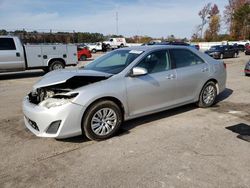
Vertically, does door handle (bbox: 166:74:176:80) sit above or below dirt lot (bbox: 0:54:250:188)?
above

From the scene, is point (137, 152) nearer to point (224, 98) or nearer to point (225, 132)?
point (225, 132)

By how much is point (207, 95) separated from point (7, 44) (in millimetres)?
9378

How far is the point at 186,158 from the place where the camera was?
141 inches

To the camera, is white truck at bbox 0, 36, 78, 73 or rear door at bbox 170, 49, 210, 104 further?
white truck at bbox 0, 36, 78, 73

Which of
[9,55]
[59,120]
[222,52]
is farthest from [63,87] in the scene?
[222,52]

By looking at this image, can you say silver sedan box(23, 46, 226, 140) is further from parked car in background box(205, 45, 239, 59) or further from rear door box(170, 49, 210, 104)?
parked car in background box(205, 45, 239, 59)

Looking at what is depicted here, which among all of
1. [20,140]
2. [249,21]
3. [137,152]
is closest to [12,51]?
[20,140]

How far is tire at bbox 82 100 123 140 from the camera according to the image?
4.04 m

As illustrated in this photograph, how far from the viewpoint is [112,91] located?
4.20 meters

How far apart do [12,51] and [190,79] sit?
29.7 ft

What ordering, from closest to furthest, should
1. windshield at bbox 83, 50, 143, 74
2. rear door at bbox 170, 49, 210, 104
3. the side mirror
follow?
the side mirror
windshield at bbox 83, 50, 143, 74
rear door at bbox 170, 49, 210, 104

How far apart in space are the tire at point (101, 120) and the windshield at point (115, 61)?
708 millimetres

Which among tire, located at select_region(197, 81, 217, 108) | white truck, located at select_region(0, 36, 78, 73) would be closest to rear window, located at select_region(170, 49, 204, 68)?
tire, located at select_region(197, 81, 217, 108)

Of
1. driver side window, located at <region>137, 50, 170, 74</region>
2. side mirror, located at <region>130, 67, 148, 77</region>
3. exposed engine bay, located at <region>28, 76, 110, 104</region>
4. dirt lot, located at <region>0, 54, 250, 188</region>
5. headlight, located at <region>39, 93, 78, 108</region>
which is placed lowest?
dirt lot, located at <region>0, 54, 250, 188</region>
